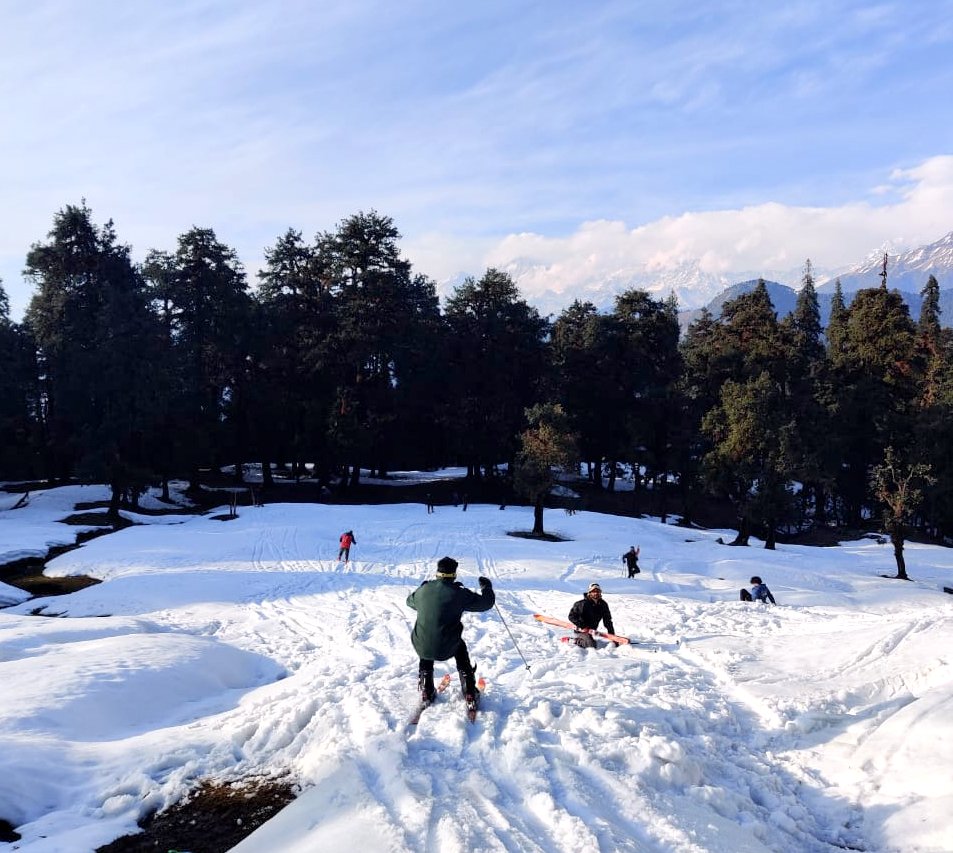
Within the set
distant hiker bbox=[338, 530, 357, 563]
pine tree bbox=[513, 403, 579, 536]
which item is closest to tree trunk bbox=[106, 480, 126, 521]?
distant hiker bbox=[338, 530, 357, 563]

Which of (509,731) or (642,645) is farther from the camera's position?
(642,645)

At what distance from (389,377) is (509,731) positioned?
136 feet

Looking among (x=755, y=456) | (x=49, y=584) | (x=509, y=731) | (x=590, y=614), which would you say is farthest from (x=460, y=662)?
(x=755, y=456)

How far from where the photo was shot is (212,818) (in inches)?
226

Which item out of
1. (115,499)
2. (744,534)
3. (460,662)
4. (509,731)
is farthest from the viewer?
(744,534)

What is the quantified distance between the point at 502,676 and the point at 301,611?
9340 millimetres

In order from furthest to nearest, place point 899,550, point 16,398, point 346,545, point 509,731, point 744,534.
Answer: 1. point 16,398
2. point 744,534
3. point 899,550
4. point 346,545
5. point 509,731

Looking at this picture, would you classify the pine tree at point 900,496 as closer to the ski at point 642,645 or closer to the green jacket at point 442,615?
the ski at point 642,645

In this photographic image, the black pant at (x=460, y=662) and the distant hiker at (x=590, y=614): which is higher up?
the black pant at (x=460, y=662)

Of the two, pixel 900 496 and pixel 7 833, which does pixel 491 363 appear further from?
pixel 7 833

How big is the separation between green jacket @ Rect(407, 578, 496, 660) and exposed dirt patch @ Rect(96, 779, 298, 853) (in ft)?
6.90

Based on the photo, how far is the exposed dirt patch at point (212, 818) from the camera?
5.37 m

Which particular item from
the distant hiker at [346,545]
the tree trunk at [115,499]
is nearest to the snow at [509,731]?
the distant hiker at [346,545]

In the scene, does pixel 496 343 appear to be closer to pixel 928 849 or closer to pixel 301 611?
pixel 301 611
